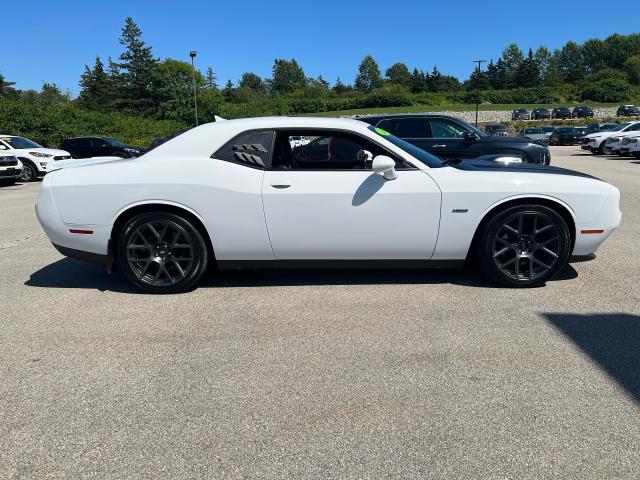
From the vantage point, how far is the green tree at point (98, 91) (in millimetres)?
73438

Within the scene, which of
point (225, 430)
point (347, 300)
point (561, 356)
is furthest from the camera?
point (347, 300)

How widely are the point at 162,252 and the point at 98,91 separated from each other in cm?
8042

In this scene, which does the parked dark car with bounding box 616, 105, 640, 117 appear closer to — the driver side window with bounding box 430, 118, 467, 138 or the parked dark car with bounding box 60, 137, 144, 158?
the driver side window with bounding box 430, 118, 467, 138

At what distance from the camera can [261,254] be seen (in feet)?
13.8

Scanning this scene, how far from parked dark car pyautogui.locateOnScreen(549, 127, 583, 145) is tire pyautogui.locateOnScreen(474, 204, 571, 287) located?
37.6m

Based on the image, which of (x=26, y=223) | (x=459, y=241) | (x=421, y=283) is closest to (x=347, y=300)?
(x=421, y=283)

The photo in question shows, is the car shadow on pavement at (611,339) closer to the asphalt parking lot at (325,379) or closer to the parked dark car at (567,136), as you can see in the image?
the asphalt parking lot at (325,379)

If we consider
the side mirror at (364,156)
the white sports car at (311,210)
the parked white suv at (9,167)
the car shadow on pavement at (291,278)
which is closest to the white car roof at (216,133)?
the white sports car at (311,210)

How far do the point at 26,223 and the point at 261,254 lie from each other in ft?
Answer: 19.0

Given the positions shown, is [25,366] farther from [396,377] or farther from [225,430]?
[396,377]

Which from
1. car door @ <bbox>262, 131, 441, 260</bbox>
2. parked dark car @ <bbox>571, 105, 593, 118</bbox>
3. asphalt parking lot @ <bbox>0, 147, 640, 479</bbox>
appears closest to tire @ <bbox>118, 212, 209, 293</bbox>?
asphalt parking lot @ <bbox>0, 147, 640, 479</bbox>

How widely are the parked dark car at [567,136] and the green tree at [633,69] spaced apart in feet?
315

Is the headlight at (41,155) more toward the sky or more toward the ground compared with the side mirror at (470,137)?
more toward the sky

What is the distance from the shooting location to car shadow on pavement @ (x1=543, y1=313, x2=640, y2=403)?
9.02ft
